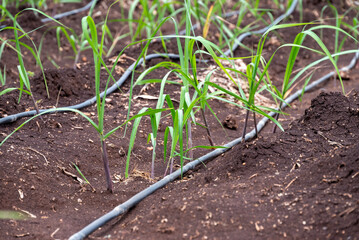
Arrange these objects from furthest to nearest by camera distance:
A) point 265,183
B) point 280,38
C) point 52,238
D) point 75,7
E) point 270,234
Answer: point 75,7, point 280,38, point 265,183, point 52,238, point 270,234

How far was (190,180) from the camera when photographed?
6.07ft

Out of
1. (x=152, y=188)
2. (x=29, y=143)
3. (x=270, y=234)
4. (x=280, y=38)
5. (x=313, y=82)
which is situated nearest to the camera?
(x=270, y=234)

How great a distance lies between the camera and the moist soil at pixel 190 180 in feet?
4.64

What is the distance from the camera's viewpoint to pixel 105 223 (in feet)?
5.25

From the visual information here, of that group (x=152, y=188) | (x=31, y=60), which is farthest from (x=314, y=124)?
(x=31, y=60)

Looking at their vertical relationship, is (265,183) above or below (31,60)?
above

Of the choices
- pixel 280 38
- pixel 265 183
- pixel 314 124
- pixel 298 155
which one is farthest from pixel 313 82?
pixel 265 183

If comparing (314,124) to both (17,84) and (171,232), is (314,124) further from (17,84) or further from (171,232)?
(17,84)

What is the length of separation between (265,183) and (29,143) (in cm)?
105

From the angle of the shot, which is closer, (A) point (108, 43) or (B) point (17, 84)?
(B) point (17, 84)

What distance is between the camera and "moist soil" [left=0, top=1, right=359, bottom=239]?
1.42 m

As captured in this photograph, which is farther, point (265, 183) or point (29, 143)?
point (29, 143)

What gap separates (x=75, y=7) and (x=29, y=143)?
278 cm

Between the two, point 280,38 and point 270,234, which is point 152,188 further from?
point 280,38
